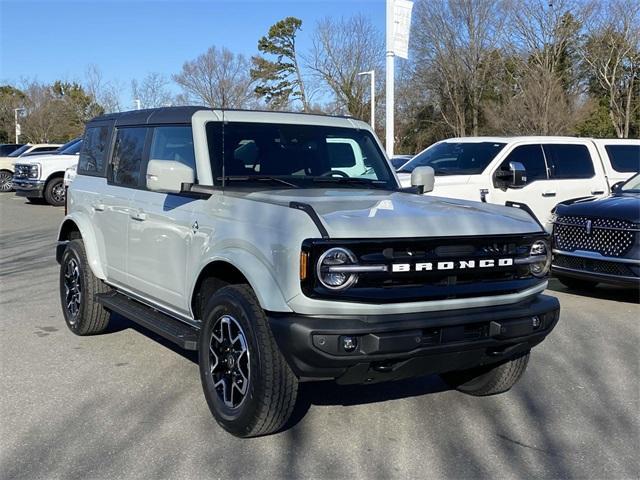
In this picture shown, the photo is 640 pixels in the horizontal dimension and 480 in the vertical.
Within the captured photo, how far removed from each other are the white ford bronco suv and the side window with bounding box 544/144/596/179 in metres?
5.57

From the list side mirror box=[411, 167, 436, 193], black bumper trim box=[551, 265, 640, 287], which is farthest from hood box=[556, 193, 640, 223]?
side mirror box=[411, 167, 436, 193]

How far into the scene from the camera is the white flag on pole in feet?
48.9

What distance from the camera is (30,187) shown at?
18766 mm

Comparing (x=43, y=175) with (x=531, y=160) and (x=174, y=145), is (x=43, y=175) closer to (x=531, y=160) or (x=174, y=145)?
(x=531, y=160)

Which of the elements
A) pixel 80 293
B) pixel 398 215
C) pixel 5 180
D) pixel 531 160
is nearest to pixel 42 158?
pixel 5 180

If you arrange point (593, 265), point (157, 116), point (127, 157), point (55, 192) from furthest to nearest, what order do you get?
point (55, 192) → point (593, 265) → point (127, 157) → point (157, 116)

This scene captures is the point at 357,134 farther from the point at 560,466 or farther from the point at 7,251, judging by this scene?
Answer: the point at 7,251

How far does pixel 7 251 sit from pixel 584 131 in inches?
1272

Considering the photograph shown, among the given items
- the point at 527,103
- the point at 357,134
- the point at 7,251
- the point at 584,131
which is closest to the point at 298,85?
the point at 527,103

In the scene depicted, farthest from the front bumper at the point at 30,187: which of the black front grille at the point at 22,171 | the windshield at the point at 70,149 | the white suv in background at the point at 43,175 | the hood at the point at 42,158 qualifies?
the windshield at the point at 70,149

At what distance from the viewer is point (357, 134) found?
5.54m

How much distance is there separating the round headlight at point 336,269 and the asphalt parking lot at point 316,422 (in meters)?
1.02

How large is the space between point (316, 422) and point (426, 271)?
129 centimetres

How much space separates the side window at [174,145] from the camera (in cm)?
482
